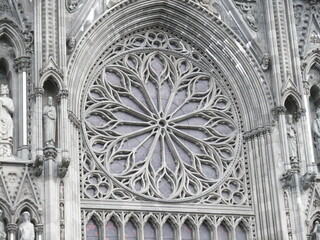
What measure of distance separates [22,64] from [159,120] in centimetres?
361

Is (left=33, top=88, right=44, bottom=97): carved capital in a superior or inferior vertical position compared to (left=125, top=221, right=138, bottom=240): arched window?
superior

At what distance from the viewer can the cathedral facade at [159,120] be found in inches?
1047

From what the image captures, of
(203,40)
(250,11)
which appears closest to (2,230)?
(203,40)

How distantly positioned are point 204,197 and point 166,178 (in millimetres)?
1004

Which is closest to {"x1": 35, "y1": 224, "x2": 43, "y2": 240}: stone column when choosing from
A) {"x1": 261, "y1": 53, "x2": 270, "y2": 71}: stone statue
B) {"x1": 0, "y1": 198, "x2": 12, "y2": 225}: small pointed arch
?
{"x1": 0, "y1": 198, "x2": 12, "y2": 225}: small pointed arch

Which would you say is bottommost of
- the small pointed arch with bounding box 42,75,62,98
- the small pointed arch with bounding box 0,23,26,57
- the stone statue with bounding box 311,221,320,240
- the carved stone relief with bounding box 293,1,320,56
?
the stone statue with bounding box 311,221,320,240

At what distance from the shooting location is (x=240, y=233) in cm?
2792

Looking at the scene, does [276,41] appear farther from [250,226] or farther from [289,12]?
[250,226]

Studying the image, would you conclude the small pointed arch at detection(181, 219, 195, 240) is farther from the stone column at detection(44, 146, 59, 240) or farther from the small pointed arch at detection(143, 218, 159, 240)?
the stone column at detection(44, 146, 59, 240)

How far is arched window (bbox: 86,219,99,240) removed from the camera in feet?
87.8

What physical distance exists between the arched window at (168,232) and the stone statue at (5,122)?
399cm

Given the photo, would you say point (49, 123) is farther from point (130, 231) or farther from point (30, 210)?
point (130, 231)

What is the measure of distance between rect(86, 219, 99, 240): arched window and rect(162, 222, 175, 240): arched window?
1.57 metres

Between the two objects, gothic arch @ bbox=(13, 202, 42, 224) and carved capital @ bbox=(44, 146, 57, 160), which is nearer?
gothic arch @ bbox=(13, 202, 42, 224)
